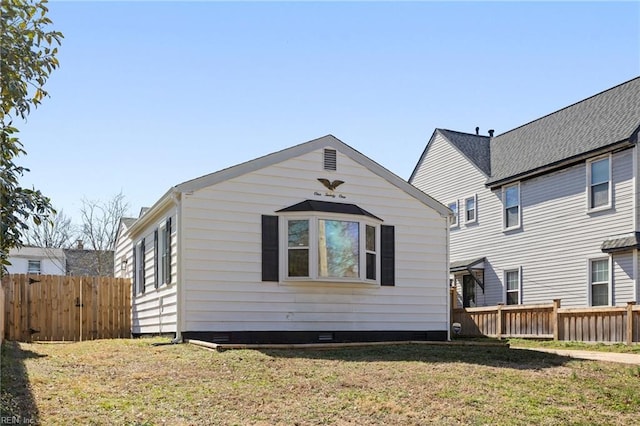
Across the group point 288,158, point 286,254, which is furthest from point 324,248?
point 288,158

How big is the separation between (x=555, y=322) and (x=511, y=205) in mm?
6091

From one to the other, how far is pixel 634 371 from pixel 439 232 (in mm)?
6397

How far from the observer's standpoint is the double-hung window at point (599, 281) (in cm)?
1758

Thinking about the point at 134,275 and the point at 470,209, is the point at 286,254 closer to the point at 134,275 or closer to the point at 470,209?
the point at 134,275

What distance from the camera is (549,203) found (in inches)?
783

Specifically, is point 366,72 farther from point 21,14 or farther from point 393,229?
point 21,14

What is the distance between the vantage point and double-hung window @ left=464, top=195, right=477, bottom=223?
23438 mm

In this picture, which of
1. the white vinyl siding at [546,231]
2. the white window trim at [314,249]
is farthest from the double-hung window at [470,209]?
the white window trim at [314,249]

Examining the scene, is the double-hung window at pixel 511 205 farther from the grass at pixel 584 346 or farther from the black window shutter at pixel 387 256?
the black window shutter at pixel 387 256

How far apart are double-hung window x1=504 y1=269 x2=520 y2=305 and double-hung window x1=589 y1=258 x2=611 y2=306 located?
3245 mm

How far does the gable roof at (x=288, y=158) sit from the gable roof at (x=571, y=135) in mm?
5844

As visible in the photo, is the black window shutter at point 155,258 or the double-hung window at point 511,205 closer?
the black window shutter at point 155,258

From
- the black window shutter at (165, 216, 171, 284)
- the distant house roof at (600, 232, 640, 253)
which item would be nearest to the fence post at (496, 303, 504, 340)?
the distant house roof at (600, 232, 640, 253)

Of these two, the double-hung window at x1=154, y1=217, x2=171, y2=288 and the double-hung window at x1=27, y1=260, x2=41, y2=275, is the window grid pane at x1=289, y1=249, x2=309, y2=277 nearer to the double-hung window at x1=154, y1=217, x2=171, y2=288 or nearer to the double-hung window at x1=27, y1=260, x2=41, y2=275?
the double-hung window at x1=154, y1=217, x2=171, y2=288
